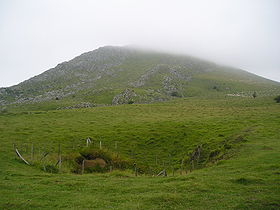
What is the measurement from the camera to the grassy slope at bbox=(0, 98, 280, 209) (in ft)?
52.4

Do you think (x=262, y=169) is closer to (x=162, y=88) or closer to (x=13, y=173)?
(x=13, y=173)

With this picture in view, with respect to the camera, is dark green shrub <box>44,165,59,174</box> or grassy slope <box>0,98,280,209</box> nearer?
grassy slope <box>0,98,280,209</box>

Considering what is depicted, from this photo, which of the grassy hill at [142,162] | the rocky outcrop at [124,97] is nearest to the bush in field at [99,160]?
the grassy hill at [142,162]

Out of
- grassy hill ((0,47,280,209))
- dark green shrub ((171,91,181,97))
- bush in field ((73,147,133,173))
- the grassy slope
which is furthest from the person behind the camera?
dark green shrub ((171,91,181,97))

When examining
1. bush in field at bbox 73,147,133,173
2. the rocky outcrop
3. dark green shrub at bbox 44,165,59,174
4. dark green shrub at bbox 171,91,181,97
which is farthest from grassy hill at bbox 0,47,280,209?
dark green shrub at bbox 171,91,181,97

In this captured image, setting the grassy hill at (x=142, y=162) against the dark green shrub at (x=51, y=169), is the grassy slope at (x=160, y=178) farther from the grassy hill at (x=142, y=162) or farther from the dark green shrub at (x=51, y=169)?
the dark green shrub at (x=51, y=169)

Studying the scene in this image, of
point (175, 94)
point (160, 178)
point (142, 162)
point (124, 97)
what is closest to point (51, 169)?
point (160, 178)

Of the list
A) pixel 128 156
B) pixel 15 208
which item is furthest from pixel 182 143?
pixel 15 208

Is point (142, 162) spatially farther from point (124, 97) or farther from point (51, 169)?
point (124, 97)

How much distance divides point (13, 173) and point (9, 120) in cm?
3682

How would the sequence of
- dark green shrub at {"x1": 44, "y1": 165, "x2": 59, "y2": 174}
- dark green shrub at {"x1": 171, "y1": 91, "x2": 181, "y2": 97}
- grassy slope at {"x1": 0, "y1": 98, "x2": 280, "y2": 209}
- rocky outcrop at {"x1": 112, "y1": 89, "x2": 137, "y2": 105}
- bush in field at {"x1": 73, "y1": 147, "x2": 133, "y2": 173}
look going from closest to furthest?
grassy slope at {"x1": 0, "y1": 98, "x2": 280, "y2": 209}, dark green shrub at {"x1": 44, "y1": 165, "x2": 59, "y2": 174}, bush in field at {"x1": 73, "y1": 147, "x2": 133, "y2": 173}, rocky outcrop at {"x1": 112, "y1": 89, "x2": 137, "y2": 105}, dark green shrub at {"x1": 171, "y1": 91, "x2": 181, "y2": 97}

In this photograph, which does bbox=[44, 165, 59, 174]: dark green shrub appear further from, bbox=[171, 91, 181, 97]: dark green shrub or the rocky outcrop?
bbox=[171, 91, 181, 97]: dark green shrub

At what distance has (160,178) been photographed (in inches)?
914

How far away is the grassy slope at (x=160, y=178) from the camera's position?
1597 centimetres
